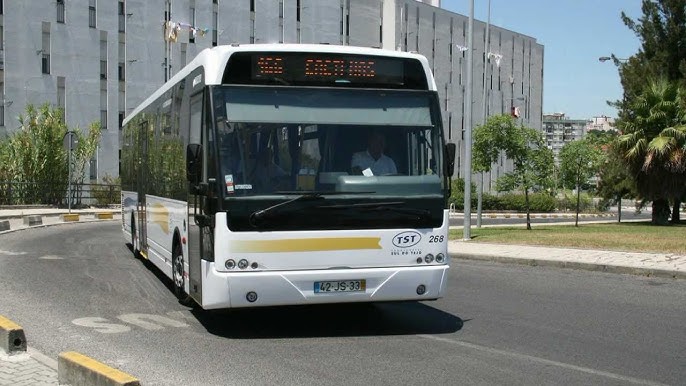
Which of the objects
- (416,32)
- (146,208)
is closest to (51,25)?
(416,32)

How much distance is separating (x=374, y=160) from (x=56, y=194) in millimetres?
33488

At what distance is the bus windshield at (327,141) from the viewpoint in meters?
8.08

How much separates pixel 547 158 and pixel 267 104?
2157cm

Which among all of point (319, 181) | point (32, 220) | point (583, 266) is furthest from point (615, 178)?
point (319, 181)

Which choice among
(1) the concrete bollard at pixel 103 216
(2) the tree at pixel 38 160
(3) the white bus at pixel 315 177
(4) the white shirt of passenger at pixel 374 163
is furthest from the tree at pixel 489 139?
(2) the tree at pixel 38 160

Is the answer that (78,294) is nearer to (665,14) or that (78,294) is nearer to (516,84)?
(665,14)

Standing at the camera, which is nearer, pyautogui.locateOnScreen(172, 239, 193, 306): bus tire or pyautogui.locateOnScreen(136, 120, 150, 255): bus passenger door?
pyautogui.locateOnScreen(172, 239, 193, 306): bus tire

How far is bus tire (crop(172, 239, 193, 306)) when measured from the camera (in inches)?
400

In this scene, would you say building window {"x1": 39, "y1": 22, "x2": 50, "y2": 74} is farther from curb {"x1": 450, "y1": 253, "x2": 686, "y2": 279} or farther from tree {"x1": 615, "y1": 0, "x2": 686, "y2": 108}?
curb {"x1": 450, "y1": 253, "x2": 686, "y2": 279}

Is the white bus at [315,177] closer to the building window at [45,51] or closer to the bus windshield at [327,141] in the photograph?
the bus windshield at [327,141]

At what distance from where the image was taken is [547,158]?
2822 centimetres

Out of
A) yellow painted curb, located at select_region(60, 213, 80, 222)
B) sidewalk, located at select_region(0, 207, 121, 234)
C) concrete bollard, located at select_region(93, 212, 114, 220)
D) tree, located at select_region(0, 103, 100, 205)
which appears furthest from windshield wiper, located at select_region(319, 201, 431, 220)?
tree, located at select_region(0, 103, 100, 205)

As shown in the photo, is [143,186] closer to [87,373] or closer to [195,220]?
[195,220]

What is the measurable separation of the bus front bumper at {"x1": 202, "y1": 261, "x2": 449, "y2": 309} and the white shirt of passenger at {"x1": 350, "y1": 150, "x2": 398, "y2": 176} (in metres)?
1.05
